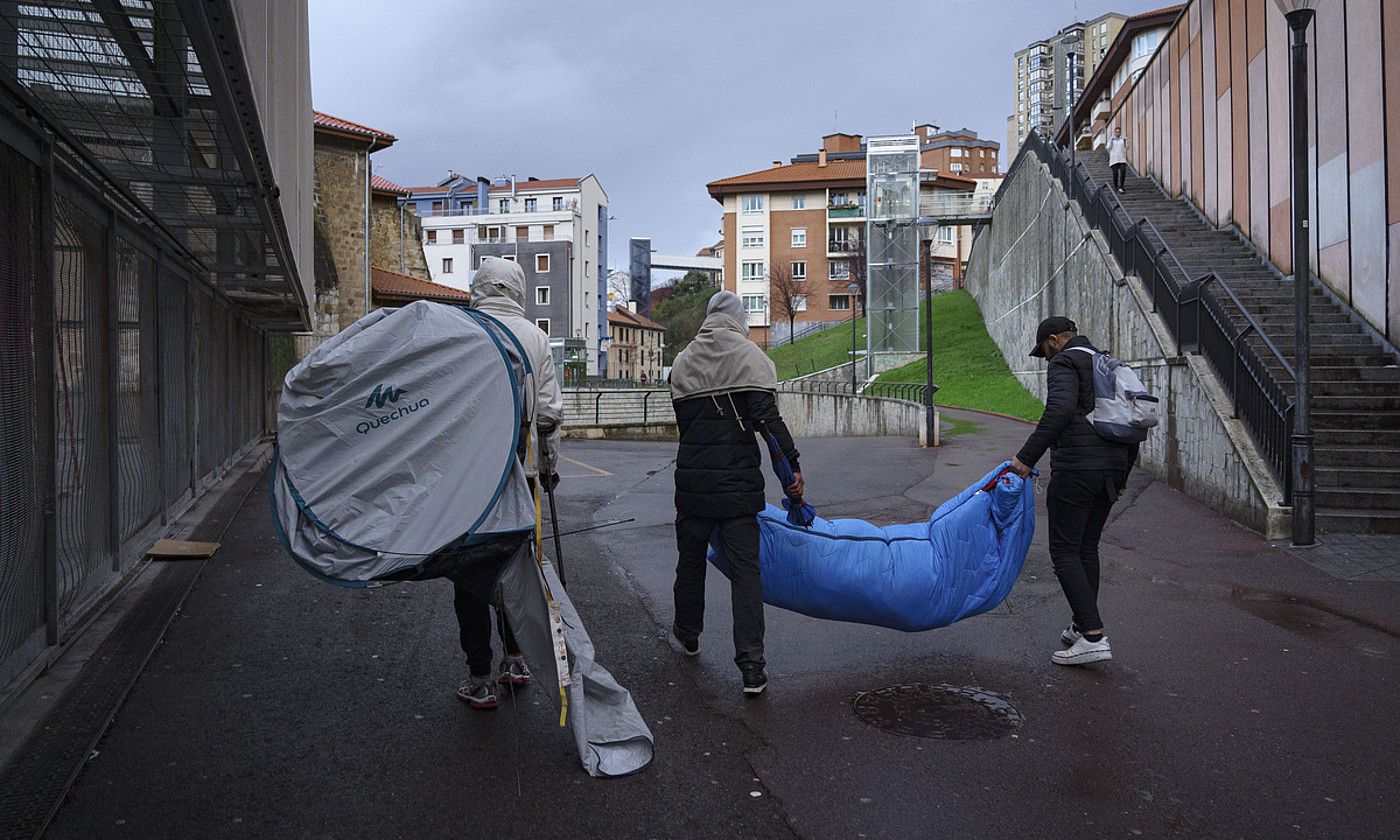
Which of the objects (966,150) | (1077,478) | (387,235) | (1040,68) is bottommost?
(1077,478)

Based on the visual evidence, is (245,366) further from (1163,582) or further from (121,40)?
(1163,582)

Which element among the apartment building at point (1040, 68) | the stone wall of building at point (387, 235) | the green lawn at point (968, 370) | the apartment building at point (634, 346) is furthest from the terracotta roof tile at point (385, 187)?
the apartment building at point (1040, 68)

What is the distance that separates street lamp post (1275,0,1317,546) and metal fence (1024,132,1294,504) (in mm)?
190

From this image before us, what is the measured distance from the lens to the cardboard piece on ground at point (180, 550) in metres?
8.16

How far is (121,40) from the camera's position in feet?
16.2

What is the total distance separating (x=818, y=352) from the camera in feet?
186

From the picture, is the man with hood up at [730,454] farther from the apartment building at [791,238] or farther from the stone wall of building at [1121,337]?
the apartment building at [791,238]

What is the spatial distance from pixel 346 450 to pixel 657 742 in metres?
1.73

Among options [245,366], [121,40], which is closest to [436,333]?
[121,40]

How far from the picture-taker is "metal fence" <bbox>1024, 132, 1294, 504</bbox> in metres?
9.46

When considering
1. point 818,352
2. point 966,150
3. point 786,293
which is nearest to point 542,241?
point 786,293

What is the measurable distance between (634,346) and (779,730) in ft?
317

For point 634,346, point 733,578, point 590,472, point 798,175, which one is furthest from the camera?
point 634,346

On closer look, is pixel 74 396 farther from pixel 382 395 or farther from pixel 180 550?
pixel 382 395
